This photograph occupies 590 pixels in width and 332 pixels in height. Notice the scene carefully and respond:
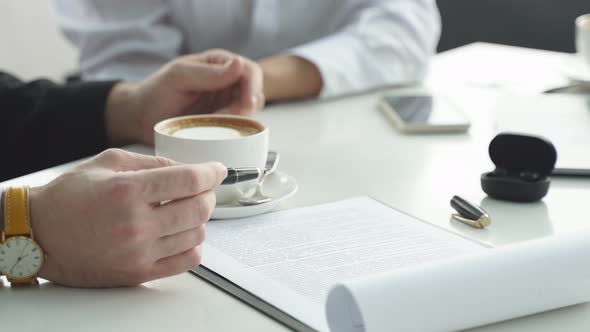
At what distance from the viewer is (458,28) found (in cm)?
268

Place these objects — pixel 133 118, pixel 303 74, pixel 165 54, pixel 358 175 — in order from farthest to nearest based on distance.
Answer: pixel 165 54 → pixel 303 74 → pixel 133 118 → pixel 358 175

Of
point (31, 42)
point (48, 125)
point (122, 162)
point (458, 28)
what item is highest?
point (122, 162)

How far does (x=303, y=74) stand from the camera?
48.8 inches

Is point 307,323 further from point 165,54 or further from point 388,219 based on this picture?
point 165,54

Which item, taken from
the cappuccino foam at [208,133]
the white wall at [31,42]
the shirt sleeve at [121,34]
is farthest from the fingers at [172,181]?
the white wall at [31,42]

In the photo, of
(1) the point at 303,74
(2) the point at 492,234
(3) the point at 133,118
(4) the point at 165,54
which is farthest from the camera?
(4) the point at 165,54

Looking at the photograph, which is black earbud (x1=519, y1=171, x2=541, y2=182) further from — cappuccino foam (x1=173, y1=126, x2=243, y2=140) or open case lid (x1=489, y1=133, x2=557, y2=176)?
cappuccino foam (x1=173, y1=126, x2=243, y2=140)

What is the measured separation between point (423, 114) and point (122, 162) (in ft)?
1.89

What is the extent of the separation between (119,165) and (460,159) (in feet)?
1.57

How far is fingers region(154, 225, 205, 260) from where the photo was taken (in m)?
0.61

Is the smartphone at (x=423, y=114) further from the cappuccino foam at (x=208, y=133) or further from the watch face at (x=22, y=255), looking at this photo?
the watch face at (x=22, y=255)

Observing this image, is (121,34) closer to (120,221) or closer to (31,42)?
(120,221)

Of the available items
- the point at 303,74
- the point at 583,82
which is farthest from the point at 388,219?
the point at 583,82

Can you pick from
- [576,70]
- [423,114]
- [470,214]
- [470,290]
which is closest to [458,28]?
[576,70]
